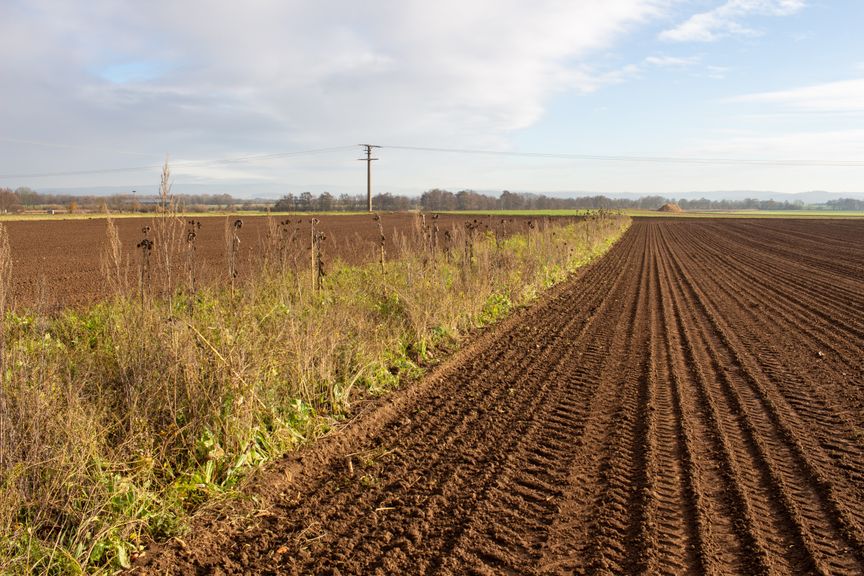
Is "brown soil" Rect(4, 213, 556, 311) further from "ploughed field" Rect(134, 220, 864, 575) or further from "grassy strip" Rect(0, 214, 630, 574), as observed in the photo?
"ploughed field" Rect(134, 220, 864, 575)

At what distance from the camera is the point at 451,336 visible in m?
9.90

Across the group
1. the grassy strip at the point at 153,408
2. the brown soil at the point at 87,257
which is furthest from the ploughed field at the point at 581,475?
the brown soil at the point at 87,257

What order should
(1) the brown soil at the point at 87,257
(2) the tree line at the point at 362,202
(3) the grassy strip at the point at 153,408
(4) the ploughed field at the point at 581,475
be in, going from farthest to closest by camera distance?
(2) the tree line at the point at 362,202, (1) the brown soil at the point at 87,257, (4) the ploughed field at the point at 581,475, (3) the grassy strip at the point at 153,408

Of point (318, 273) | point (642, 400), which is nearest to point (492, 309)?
point (318, 273)

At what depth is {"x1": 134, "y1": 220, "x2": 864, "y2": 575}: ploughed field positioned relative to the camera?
150 inches

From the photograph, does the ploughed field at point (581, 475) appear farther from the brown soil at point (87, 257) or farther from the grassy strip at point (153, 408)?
the brown soil at point (87, 257)

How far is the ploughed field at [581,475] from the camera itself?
381cm

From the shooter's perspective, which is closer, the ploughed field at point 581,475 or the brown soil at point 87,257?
the ploughed field at point 581,475

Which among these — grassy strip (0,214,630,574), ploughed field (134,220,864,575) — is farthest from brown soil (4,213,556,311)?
ploughed field (134,220,864,575)

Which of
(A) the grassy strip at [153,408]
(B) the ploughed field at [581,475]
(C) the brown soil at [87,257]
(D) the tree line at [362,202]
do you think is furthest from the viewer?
(D) the tree line at [362,202]

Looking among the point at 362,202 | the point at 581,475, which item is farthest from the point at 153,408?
the point at 362,202

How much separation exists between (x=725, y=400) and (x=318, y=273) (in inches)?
306

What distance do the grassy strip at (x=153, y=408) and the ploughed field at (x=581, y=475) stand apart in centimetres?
35

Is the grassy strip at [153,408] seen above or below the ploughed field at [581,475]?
above
